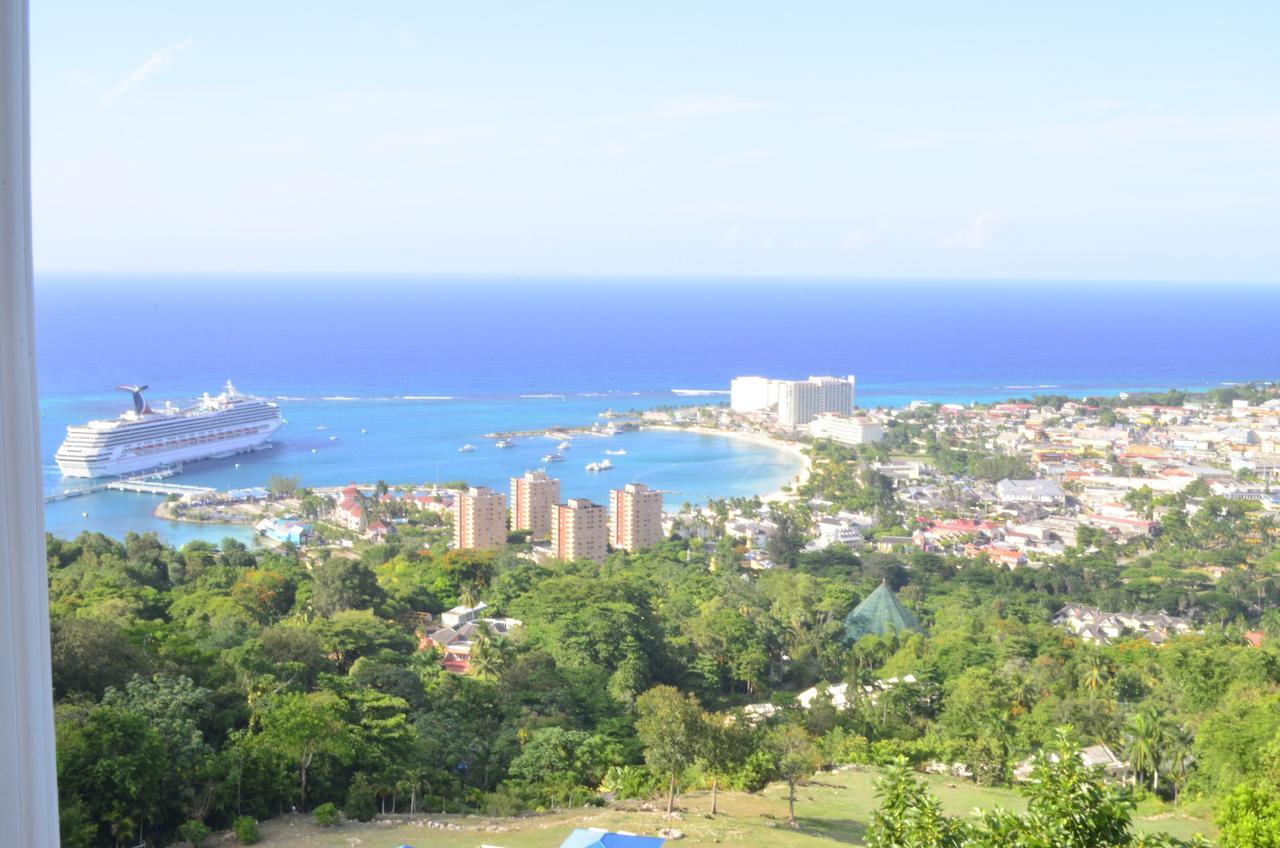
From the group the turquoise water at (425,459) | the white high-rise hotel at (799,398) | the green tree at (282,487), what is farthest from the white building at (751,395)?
the green tree at (282,487)

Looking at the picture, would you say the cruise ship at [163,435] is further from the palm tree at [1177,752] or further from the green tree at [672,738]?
the palm tree at [1177,752]

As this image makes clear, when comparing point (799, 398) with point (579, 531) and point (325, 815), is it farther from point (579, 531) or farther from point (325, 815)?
point (325, 815)

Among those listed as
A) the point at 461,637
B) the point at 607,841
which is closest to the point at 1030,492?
the point at 461,637

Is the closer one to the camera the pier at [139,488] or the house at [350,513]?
the house at [350,513]

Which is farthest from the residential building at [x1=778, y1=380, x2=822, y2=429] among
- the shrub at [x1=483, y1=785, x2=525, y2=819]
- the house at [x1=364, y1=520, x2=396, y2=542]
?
the shrub at [x1=483, y1=785, x2=525, y2=819]

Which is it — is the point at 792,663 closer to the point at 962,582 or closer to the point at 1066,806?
the point at 962,582

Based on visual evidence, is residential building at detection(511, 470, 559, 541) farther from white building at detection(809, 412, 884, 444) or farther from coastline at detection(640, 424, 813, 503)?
white building at detection(809, 412, 884, 444)

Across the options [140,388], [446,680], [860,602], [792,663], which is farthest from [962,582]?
[140,388]
